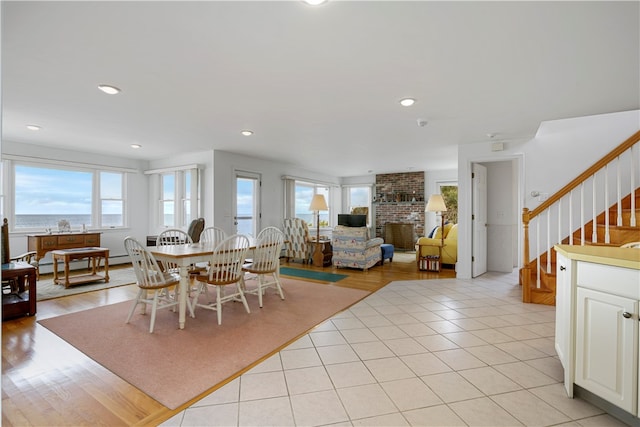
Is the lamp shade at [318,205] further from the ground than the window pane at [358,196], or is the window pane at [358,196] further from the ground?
the window pane at [358,196]

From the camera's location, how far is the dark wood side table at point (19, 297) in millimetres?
3256

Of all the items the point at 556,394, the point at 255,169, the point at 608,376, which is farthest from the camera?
the point at 255,169

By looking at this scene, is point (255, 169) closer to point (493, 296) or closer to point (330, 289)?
point (330, 289)

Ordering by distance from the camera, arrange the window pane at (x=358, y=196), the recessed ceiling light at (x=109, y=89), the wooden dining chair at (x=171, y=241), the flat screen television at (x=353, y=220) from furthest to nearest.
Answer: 1. the window pane at (x=358, y=196)
2. the flat screen television at (x=353, y=220)
3. the wooden dining chair at (x=171, y=241)
4. the recessed ceiling light at (x=109, y=89)

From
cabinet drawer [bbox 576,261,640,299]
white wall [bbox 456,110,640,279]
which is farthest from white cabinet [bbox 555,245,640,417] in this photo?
white wall [bbox 456,110,640,279]

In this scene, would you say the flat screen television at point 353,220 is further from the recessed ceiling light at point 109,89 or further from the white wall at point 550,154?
the recessed ceiling light at point 109,89

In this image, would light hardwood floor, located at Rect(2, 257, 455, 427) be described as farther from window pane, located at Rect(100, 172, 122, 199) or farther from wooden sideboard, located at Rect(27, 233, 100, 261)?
window pane, located at Rect(100, 172, 122, 199)

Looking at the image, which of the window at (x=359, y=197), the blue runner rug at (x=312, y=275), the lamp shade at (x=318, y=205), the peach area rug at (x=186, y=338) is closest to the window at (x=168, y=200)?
the blue runner rug at (x=312, y=275)

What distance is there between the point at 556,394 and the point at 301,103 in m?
3.14

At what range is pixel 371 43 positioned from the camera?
7.18 feet

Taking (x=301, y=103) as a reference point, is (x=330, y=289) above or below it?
below

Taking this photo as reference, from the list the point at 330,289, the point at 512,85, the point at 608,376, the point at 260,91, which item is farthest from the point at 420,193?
the point at 608,376

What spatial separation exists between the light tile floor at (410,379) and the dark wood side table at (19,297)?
8.96 ft

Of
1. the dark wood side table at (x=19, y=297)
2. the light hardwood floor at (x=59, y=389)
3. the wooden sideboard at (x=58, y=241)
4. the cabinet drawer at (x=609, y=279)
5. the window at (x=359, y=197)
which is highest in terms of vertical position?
the window at (x=359, y=197)
